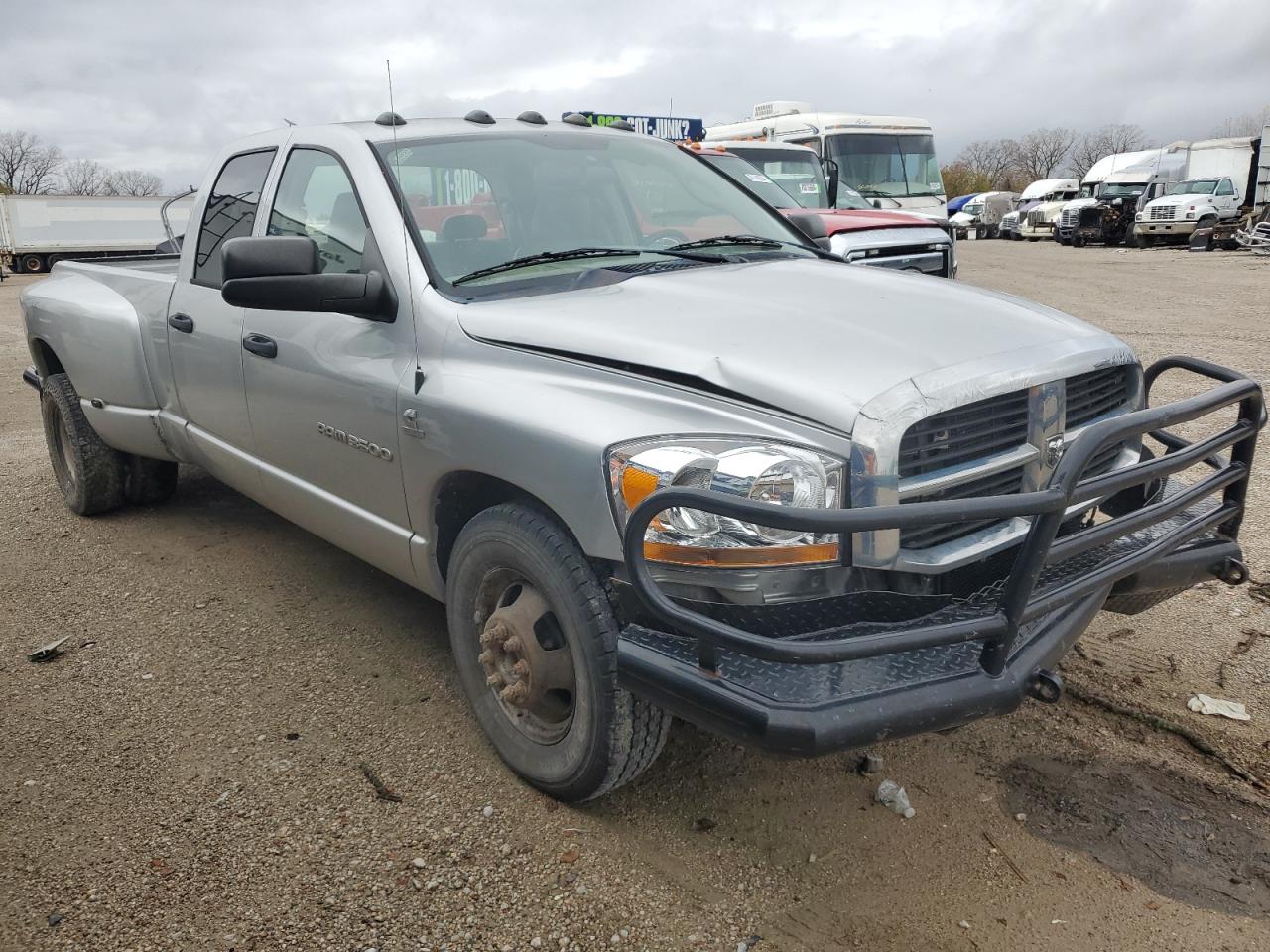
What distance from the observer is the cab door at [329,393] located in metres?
3.15

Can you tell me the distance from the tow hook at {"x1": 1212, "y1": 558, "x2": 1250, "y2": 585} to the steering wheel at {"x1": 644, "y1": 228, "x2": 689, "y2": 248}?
1889mm

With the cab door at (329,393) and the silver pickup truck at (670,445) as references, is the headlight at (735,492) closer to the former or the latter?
the silver pickup truck at (670,445)

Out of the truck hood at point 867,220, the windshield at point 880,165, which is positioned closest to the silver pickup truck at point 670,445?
the truck hood at point 867,220

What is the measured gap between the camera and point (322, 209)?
358 centimetres

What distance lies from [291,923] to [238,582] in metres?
2.39

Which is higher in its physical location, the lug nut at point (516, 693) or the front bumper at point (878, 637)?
the front bumper at point (878, 637)

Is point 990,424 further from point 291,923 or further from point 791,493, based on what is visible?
point 291,923

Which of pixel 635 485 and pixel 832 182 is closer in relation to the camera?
pixel 635 485

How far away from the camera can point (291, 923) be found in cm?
244

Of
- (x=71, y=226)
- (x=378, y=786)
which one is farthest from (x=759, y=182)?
(x=71, y=226)

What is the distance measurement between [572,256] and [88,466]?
3.34 metres

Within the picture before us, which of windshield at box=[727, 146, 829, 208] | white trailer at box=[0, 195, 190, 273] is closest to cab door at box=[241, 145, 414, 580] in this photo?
windshield at box=[727, 146, 829, 208]

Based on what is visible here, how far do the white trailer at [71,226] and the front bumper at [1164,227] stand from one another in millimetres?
28721

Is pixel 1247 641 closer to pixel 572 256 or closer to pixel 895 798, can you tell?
pixel 895 798
